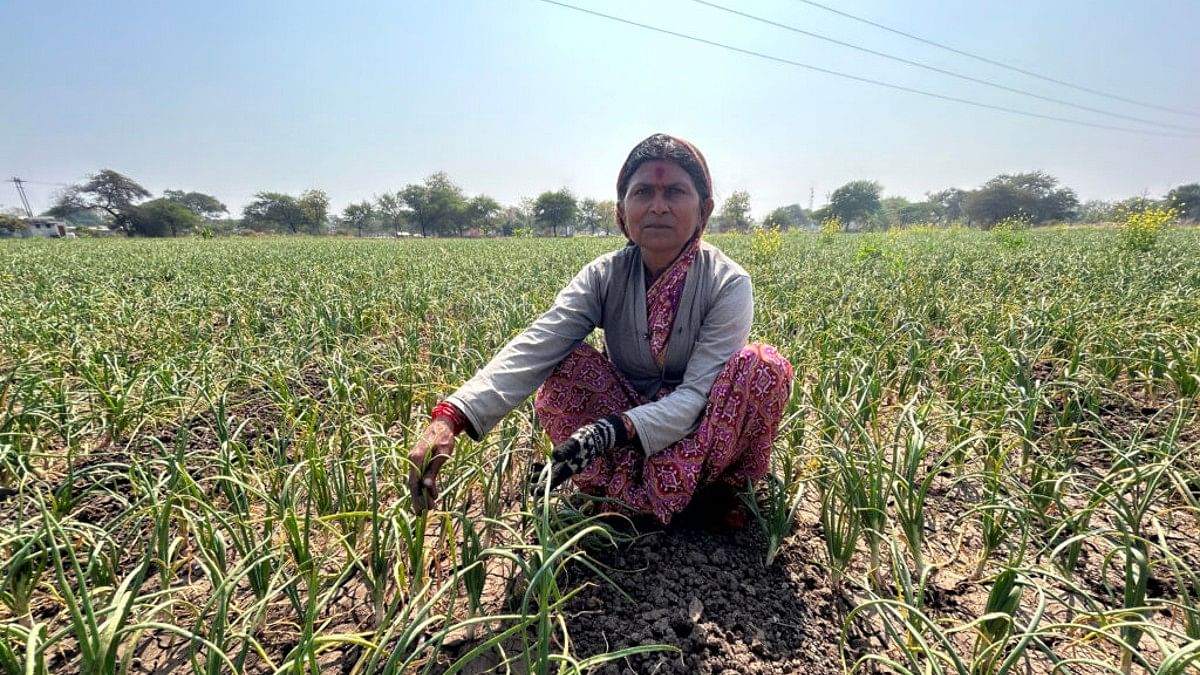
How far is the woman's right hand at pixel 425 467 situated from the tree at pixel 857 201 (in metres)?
80.7

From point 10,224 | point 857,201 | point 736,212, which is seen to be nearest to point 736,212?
point 736,212

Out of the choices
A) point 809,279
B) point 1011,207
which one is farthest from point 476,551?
point 1011,207

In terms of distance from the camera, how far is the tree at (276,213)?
6290cm

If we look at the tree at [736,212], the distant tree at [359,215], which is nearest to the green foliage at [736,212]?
the tree at [736,212]

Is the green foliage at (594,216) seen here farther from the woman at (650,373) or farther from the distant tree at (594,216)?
the woman at (650,373)

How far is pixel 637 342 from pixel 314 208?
73780 millimetres

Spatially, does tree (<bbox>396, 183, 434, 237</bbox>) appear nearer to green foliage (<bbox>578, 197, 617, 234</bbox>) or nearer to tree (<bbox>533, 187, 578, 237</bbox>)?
tree (<bbox>533, 187, 578, 237</bbox>)

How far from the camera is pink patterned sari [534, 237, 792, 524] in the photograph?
1.58m

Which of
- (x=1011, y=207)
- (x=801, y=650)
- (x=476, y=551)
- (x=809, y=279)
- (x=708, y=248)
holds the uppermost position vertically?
(x=1011, y=207)

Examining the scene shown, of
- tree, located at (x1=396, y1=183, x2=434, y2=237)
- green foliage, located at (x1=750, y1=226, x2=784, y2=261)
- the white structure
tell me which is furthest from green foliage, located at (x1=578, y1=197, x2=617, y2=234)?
green foliage, located at (x1=750, y1=226, x2=784, y2=261)

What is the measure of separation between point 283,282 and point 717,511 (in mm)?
6580

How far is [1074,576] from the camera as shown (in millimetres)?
1466

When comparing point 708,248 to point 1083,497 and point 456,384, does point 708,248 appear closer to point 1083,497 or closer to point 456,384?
point 456,384

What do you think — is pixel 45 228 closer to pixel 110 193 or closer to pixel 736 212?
pixel 110 193
